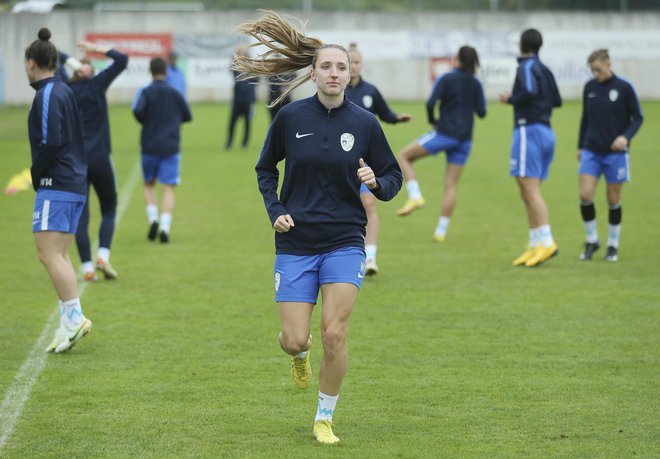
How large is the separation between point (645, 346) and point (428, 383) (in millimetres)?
1981

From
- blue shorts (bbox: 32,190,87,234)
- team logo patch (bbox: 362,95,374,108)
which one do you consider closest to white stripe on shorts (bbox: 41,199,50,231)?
blue shorts (bbox: 32,190,87,234)

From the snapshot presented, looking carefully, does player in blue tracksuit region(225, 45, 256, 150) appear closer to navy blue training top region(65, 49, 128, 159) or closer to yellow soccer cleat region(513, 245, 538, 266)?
yellow soccer cleat region(513, 245, 538, 266)

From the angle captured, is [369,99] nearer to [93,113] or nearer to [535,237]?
[535,237]

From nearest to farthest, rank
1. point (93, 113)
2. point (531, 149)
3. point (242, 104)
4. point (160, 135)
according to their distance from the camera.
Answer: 1. point (93, 113)
2. point (531, 149)
3. point (160, 135)
4. point (242, 104)

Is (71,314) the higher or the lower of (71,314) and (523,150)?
the lower

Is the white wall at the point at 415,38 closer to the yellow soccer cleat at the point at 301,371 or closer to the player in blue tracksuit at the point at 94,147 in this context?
the player in blue tracksuit at the point at 94,147

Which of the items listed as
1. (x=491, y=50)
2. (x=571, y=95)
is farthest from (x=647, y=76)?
(x=491, y=50)

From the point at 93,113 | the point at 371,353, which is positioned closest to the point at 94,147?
the point at 93,113

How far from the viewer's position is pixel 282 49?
243 inches

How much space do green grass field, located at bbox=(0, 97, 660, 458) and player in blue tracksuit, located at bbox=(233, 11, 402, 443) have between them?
575 millimetres

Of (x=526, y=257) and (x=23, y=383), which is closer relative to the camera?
(x=23, y=383)

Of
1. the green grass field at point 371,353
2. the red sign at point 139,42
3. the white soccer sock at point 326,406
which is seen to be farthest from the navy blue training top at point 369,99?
the red sign at point 139,42

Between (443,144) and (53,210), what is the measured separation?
612cm

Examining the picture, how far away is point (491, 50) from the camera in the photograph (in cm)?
4112
